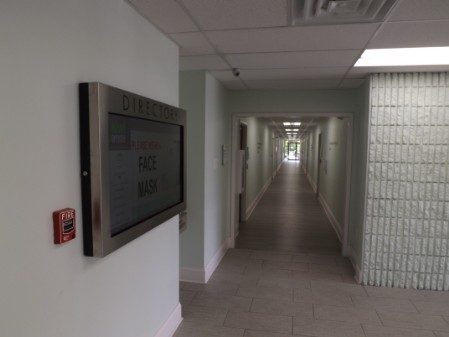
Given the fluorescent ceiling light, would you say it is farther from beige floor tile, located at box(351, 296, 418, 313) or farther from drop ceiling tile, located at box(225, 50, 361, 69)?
beige floor tile, located at box(351, 296, 418, 313)

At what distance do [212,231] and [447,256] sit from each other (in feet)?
8.41

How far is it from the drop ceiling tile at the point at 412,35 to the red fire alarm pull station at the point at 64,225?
214 centimetres

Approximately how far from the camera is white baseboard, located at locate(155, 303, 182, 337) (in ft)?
8.16

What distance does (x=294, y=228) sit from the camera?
6.11 metres

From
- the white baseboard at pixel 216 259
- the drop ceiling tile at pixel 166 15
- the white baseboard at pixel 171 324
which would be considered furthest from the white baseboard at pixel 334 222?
the drop ceiling tile at pixel 166 15

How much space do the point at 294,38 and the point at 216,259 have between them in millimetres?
2807

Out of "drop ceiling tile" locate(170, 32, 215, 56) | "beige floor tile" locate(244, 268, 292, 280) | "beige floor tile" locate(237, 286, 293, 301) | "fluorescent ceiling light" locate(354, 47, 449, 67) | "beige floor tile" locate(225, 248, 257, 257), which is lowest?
"beige floor tile" locate(237, 286, 293, 301)

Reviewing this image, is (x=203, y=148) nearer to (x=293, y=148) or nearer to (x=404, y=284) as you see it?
(x=404, y=284)

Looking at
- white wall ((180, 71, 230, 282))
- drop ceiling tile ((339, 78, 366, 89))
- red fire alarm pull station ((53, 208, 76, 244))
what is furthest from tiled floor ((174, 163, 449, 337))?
drop ceiling tile ((339, 78, 366, 89))

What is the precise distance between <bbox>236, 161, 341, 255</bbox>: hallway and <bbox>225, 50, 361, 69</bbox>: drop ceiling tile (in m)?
2.75

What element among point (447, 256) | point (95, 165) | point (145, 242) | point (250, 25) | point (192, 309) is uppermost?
point (250, 25)

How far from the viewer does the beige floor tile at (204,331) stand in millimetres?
2684

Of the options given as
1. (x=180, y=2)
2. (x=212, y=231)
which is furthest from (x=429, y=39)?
(x=212, y=231)

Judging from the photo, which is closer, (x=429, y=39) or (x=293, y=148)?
(x=429, y=39)
